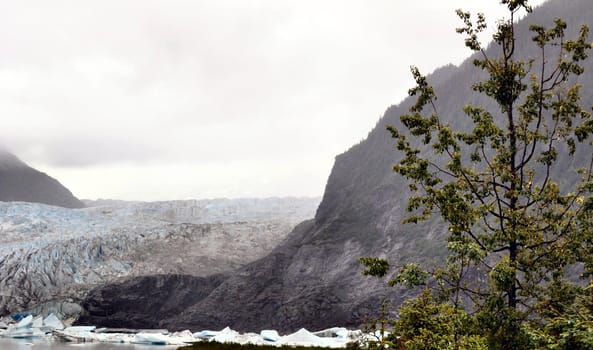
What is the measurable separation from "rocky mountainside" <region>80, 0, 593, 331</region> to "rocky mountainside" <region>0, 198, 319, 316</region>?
3514 millimetres

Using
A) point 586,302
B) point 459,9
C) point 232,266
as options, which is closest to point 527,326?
point 586,302

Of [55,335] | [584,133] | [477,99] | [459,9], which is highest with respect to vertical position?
[477,99]

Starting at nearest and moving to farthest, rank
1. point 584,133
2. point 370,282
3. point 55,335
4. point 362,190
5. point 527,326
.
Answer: point 527,326 → point 584,133 → point 55,335 → point 370,282 → point 362,190

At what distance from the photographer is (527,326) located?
1363 cm

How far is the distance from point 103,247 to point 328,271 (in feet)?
118

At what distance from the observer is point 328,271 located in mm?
83688

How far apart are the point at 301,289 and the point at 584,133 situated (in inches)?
2710

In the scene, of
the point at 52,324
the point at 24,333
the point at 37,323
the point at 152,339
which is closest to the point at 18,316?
the point at 37,323

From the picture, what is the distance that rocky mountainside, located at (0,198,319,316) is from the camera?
84250mm

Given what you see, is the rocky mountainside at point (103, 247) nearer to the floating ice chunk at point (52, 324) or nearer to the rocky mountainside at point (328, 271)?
the rocky mountainside at point (328, 271)

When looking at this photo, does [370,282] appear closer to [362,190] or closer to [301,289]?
[301,289]

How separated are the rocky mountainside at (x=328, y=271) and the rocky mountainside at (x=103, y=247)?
11.5 ft

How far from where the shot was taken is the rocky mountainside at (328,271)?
247 feet

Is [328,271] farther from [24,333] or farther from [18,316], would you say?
[18,316]
